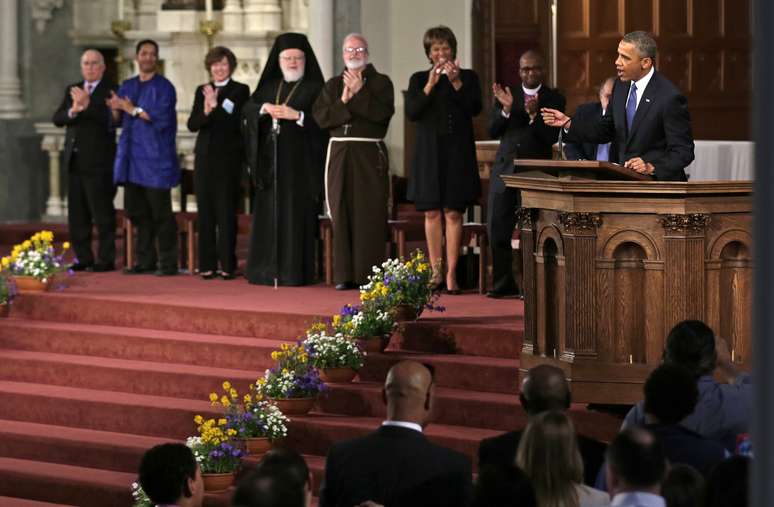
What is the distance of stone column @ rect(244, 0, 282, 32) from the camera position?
15461 mm

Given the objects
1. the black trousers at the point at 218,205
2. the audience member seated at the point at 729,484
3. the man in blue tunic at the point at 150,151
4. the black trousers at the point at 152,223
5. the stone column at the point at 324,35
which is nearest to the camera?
the audience member seated at the point at 729,484

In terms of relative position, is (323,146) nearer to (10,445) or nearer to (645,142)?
(10,445)

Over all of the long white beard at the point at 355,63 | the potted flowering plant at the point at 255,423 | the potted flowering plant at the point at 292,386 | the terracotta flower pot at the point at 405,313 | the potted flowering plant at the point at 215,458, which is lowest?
the potted flowering plant at the point at 215,458

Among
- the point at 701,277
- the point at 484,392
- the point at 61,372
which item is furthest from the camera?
the point at 61,372

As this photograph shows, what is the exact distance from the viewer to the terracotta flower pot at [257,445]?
27.1ft

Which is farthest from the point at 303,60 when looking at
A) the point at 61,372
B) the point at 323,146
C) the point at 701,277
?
the point at 701,277

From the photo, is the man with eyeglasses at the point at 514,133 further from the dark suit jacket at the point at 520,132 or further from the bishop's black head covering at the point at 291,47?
the bishop's black head covering at the point at 291,47

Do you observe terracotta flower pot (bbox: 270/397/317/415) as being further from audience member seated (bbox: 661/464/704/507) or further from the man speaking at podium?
audience member seated (bbox: 661/464/704/507)

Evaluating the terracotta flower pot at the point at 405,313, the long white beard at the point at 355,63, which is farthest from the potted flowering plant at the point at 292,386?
the long white beard at the point at 355,63

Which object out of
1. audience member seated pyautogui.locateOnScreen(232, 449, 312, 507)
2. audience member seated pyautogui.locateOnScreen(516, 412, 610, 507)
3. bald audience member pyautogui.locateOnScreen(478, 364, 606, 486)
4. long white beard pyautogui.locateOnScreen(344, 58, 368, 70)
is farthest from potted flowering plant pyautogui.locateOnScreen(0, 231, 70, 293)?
audience member seated pyautogui.locateOnScreen(232, 449, 312, 507)

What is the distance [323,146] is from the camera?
Result: 11.2m

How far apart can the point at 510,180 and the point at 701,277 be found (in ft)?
3.27

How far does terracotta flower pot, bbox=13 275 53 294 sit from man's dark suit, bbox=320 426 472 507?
6.56m

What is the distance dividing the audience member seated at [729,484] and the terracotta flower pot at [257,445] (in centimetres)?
474
